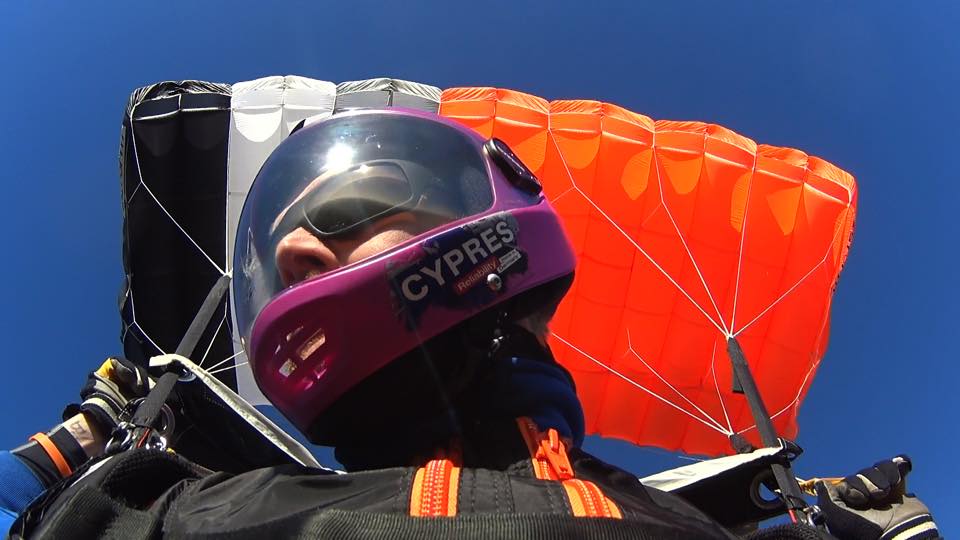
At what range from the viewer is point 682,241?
220 inches

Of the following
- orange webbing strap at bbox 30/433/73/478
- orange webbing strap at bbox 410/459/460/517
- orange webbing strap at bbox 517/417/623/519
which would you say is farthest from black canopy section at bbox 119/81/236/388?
orange webbing strap at bbox 410/459/460/517

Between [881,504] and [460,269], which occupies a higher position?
[460,269]

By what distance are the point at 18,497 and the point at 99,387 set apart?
2.73 ft

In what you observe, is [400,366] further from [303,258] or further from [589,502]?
[589,502]

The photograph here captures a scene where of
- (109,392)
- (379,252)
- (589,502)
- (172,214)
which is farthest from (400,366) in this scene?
(172,214)

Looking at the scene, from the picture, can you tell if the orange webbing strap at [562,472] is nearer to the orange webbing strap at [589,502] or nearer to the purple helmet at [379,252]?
the orange webbing strap at [589,502]

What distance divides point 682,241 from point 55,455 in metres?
4.79

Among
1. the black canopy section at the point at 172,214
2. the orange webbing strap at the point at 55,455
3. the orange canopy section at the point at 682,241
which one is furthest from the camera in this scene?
the orange canopy section at the point at 682,241

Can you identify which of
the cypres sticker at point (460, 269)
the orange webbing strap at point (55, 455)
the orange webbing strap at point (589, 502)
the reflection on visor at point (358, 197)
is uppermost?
the reflection on visor at point (358, 197)

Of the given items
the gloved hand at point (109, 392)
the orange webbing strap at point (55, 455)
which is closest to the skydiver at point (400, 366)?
the orange webbing strap at point (55, 455)

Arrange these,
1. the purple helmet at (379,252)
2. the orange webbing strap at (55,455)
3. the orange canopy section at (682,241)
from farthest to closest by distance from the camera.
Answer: the orange canopy section at (682,241) < the orange webbing strap at (55,455) < the purple helmet at (379,252)

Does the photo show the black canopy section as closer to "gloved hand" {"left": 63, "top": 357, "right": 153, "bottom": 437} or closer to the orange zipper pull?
"gloved hand" {"left": 63, "top": 357, "right": 153, "bottom": 437}

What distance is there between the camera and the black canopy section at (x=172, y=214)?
17.6ft

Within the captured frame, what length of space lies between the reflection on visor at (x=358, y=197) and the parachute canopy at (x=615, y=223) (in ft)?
13.9
